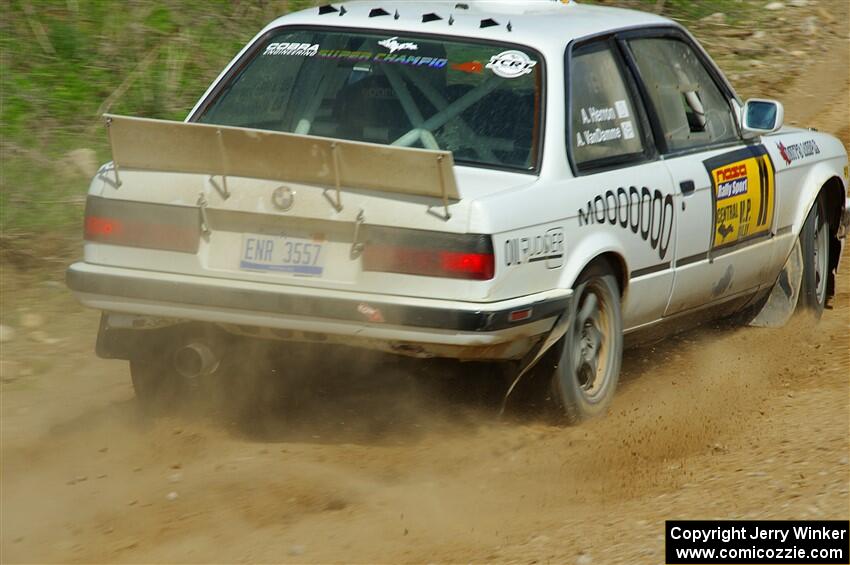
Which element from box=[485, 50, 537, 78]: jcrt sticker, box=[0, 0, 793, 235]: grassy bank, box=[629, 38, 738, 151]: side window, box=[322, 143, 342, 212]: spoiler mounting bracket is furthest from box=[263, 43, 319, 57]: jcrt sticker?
box=[0, 0, 793, 235]: grassy bank

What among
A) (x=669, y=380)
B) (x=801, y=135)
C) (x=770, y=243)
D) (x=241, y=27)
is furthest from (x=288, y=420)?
(x=241, y=27)

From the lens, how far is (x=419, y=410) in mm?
5898

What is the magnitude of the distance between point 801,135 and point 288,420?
349 cm

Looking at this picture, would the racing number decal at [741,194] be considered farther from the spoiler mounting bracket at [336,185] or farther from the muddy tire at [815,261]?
the spoiler mounting bracket at [336,185]

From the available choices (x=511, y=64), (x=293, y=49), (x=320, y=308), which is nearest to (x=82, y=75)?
(x=293, y=49)

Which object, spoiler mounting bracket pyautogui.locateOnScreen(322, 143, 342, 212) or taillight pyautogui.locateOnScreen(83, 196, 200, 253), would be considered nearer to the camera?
spoiler mounting bracket pyautogui.locateOnScreen(322, 143, 342, 212)

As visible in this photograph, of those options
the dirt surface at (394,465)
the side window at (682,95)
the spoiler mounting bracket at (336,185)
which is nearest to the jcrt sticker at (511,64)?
the side window at (682,95)

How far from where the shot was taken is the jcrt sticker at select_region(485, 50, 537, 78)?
571 cm

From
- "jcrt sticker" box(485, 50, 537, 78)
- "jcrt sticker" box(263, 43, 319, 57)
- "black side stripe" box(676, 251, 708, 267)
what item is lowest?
"black side stripe" box(676, 251, 708, 267)

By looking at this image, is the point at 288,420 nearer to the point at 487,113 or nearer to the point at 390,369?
the point at 390,369

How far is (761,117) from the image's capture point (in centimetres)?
685

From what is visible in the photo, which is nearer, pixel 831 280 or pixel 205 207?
pixel 205 207

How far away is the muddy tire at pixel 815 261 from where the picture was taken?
778 centimetres

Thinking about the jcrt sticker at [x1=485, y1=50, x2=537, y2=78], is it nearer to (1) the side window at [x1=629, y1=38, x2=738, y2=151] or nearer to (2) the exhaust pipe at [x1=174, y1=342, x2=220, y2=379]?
(1) the side window at [x1=629, y1=38, x2=738, y2=151]
